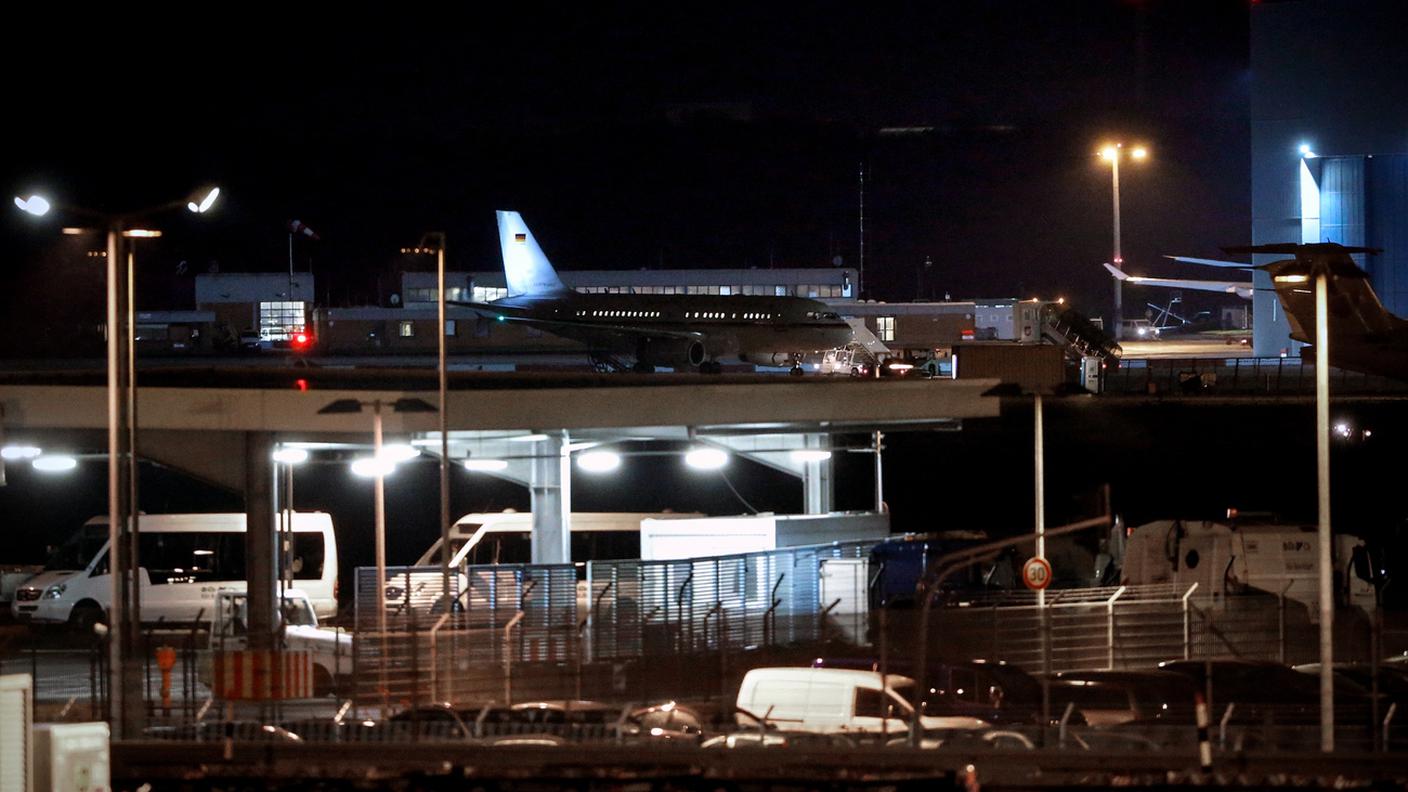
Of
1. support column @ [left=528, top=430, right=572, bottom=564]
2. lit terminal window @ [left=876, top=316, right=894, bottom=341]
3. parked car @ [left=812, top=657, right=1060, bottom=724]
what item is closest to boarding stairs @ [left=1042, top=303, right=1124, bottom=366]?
lit terminal window @ [left=876, top=316, right=894, bottom=341]

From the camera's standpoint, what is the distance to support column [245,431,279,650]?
2056cm

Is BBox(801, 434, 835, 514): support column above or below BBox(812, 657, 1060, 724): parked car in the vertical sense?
above

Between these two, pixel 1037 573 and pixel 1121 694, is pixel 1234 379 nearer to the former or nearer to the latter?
pixel 1037 573

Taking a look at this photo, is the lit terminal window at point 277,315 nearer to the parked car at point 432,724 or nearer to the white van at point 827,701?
the parked car at point 432,724

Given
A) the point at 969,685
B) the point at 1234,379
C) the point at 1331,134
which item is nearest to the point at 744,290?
the point at 1331,134

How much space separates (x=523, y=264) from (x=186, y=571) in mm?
46927

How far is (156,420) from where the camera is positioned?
68.5 feet

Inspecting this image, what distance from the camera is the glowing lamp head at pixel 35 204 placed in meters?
17.1

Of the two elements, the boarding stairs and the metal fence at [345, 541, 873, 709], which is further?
the boarding stairs

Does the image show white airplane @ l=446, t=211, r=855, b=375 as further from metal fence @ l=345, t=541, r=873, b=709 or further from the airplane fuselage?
metal fence @ l=345, t=541, r=873, b=709

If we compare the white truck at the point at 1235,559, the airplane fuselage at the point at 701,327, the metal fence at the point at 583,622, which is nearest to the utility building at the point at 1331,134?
the airplane fuselage at the point at 701,327

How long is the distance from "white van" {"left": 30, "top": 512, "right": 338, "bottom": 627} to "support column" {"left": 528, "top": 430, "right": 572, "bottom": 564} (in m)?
5.05

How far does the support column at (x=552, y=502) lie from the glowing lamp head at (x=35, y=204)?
27.8ft

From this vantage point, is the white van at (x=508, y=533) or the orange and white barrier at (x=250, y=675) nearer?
the orange and white barrier at (x=250, y=675)
